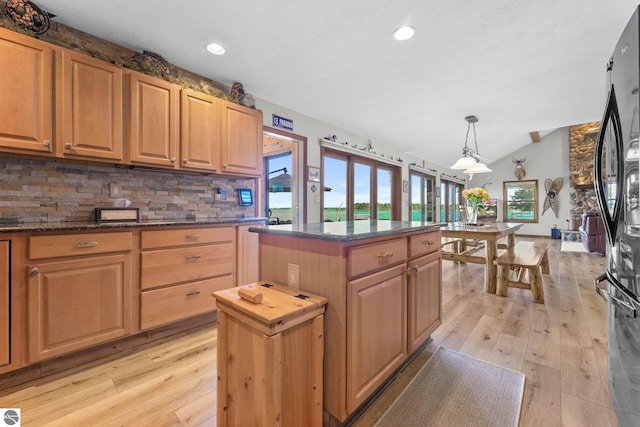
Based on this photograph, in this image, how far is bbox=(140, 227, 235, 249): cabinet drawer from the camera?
6.59ft

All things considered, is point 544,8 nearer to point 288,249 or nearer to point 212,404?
point 288,249

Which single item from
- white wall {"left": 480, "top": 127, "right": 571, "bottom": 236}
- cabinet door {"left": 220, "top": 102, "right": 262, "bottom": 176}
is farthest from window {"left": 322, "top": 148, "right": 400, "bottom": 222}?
white wall {"left": 480, "top": 127, "right": 571, "bottom": 236}

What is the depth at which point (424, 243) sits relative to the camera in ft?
5.97

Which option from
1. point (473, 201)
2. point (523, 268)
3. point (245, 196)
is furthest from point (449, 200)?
point (245, 196)

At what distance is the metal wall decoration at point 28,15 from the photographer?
5.77ft

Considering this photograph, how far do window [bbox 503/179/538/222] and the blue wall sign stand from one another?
9.11 metres

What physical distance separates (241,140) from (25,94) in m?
1.53

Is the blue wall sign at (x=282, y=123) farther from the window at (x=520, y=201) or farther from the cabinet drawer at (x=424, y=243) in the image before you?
the window at (x=520, y=201)

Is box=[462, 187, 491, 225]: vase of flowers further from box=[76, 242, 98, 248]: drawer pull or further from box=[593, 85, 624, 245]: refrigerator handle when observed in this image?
box=[76, 242, 98, 248]: drawer pull

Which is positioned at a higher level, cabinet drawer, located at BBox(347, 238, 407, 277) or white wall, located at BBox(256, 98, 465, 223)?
white wall, located at BBox(256, 98, 465, 223)

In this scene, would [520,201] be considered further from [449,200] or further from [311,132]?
[311,132]

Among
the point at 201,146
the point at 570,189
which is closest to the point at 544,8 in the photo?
the point at 201,146

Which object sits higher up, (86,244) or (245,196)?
(245,196)

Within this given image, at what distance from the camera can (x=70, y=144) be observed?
187cm
